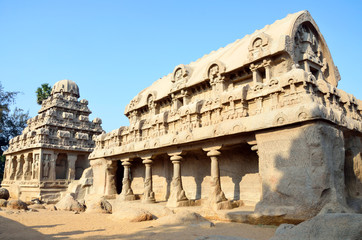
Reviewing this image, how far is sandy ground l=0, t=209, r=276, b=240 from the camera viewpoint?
24.0ft

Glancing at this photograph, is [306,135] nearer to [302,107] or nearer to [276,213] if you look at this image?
[302,107]

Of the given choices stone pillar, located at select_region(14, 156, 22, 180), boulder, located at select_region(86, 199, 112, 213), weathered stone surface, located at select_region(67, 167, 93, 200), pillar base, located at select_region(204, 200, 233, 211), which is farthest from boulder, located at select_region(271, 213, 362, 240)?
stone pillar, located at select_region(14, 156, 22, 180)

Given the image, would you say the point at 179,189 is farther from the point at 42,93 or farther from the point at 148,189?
the point at 42,93

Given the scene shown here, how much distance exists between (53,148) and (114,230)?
21.0 meters

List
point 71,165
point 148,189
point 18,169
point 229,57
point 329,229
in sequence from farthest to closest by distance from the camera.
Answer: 1. point 18,169
2. point 71,165
3. point 229,57
4. point 148,189
5. point 329,229

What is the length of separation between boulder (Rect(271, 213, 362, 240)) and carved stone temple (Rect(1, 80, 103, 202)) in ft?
81.3

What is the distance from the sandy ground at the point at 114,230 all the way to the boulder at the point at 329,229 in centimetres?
243

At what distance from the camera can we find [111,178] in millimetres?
15695

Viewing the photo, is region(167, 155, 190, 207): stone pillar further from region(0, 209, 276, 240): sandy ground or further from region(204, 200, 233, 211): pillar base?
region(0, 209, 276, 240): sandy ground

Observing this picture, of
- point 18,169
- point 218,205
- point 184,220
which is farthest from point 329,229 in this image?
point 18,169

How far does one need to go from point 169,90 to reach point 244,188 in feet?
23.1

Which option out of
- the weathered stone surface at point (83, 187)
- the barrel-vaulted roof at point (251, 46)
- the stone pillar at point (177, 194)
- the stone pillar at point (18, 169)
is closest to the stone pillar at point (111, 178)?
the barrel-vaulted roof at point (251, 46)

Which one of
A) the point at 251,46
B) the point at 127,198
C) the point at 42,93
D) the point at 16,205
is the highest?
the point at 42,93

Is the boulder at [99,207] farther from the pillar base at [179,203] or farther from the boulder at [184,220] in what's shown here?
the boulder at [184,220]
